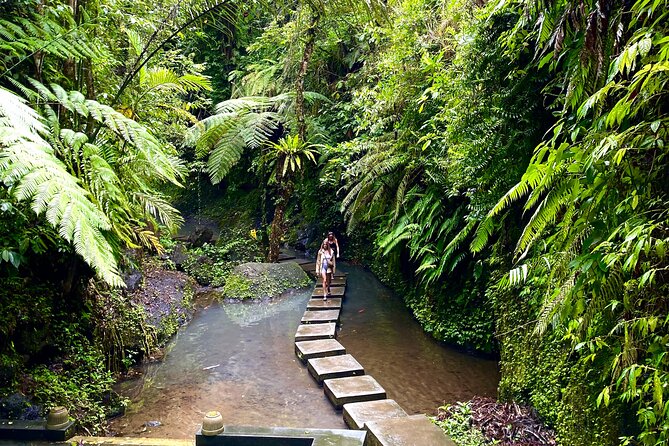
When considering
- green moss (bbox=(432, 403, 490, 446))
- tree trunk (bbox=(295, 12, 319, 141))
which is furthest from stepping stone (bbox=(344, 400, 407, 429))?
tree trunk (bbox=(295, 12, 319, 141))

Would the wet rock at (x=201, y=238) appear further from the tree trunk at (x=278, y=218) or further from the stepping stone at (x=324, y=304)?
the stepping stone at (x=324, y=304)

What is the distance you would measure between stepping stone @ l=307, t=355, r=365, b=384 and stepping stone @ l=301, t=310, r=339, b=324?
1.44 meters

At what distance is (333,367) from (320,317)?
1.92 meters

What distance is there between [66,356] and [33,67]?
2714 mm

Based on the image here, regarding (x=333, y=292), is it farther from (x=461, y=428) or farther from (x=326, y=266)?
(x=461, y=428)

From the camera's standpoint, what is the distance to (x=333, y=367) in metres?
5.48

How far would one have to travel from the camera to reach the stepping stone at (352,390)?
4738 mm

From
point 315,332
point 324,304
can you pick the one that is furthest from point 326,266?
point 315,332

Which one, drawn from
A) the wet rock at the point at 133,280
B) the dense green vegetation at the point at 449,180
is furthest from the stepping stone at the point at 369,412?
the wet rock at the point at 133,280

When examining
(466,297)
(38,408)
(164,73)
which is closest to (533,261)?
(466,297)

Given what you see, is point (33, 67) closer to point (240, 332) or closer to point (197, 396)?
point (197, 396)

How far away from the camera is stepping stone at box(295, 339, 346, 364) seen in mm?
5941

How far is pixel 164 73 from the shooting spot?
6.00 meters

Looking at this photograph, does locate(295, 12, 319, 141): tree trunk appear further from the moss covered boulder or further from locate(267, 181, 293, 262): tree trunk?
the moss covered boulder
